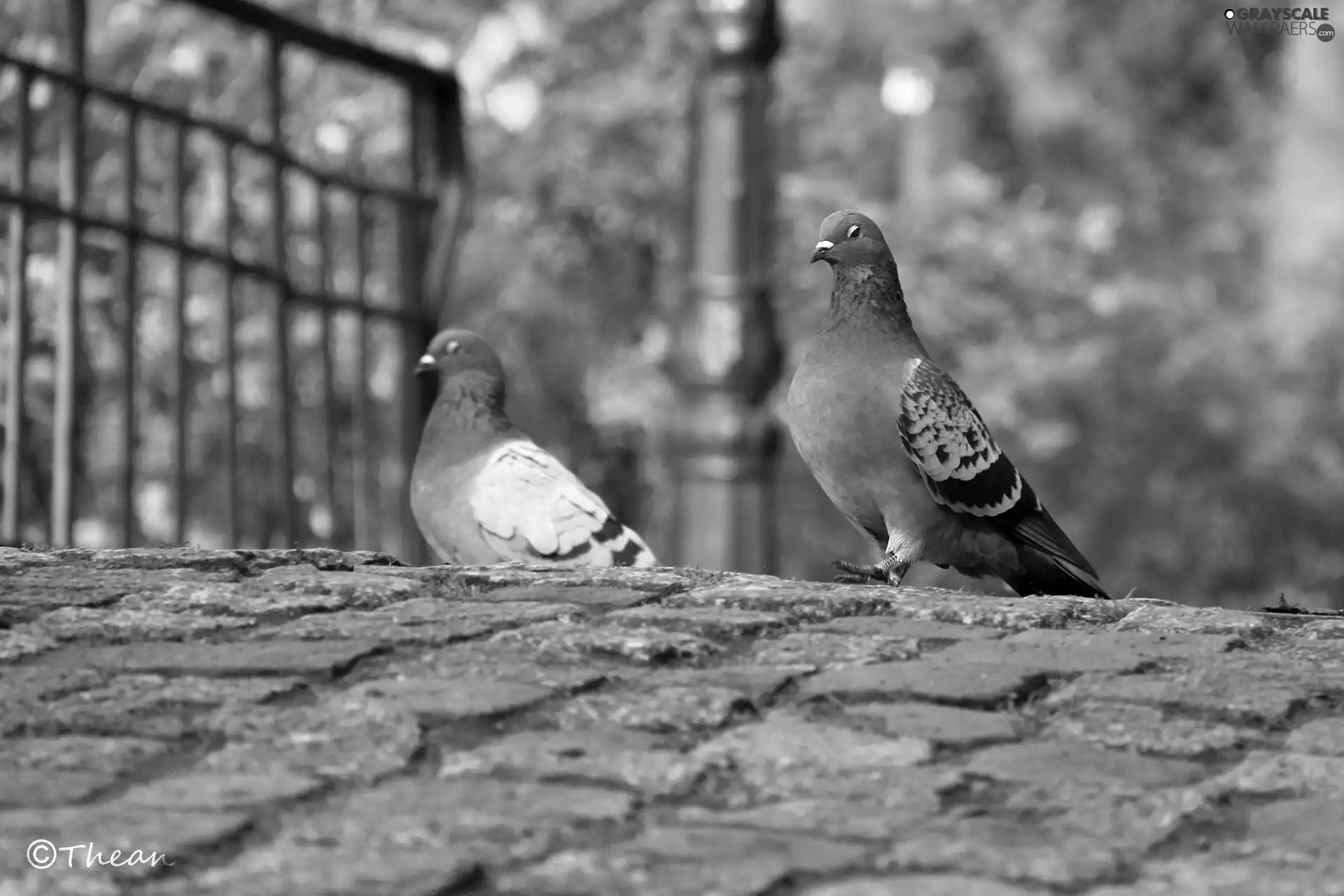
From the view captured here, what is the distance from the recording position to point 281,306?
7.49m

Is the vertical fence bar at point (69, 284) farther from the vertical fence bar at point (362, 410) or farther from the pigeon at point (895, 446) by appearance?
the pigeon at point (895, 446)

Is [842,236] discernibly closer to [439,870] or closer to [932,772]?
[932,772]

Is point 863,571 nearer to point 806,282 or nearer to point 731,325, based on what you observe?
point 731,325

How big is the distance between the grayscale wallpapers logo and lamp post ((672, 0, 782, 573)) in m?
2.76

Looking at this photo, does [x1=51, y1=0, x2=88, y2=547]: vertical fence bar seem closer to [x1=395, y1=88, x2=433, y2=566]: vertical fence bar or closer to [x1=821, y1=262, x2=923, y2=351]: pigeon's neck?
[x1=395, y1=88, x2=433, y2=566]: vertical fence bar

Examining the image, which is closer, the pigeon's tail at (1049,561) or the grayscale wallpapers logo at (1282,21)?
the pigeon's tail at (1049,561)

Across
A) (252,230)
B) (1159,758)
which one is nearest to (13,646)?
(1159,758)

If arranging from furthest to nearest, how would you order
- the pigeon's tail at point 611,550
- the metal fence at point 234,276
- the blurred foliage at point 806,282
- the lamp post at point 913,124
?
the lamp post at point 913,124 → the blurred foliage at point 806,282 → the metal fence at point 234,276 → the pigeon's tail at point 611,550

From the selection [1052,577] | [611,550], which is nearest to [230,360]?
[611,550]

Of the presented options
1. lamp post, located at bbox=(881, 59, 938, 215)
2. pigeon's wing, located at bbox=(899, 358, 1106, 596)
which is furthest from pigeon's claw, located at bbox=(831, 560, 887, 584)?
lamp post, located at bbox=(881, 59, 938, 215)

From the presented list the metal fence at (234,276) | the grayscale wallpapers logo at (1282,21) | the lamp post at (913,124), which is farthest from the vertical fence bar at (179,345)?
the lamp post at (913,124)

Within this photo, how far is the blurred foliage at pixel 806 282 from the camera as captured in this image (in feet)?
39.1

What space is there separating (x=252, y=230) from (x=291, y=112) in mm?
1695

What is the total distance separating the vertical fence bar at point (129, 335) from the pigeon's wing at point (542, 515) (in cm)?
127
